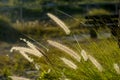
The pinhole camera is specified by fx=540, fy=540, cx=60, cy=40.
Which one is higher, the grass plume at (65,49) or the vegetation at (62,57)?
the grass plume at (65,49)

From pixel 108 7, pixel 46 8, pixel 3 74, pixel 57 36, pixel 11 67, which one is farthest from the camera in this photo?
pixel 108 7

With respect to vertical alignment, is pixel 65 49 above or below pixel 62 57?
above

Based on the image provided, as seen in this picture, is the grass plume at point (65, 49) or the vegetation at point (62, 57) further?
the vegetation at point (62, 57)

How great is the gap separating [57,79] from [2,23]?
13.2 meters

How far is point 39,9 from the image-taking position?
28.2 metres

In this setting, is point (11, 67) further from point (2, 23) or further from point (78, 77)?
point (2, 23)

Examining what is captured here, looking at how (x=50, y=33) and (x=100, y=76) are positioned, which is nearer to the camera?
(x=100, y=76)

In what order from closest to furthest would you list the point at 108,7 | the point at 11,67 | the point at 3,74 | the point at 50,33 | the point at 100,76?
the point at 100,76
the point at 3,74
the point at 11,67
the point at 50,33
the point at 108,7

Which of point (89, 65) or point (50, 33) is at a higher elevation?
point (89, 65)

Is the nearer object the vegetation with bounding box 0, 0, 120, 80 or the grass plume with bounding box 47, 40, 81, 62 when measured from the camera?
the grass plume with bounding box 47, 40, 81, 62

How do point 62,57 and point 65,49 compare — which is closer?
point 65,49

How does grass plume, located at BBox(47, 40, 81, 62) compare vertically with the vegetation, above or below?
above

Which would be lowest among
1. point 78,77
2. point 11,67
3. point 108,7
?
point 108,7

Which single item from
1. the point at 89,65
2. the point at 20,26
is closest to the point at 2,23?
the point at 20,26
